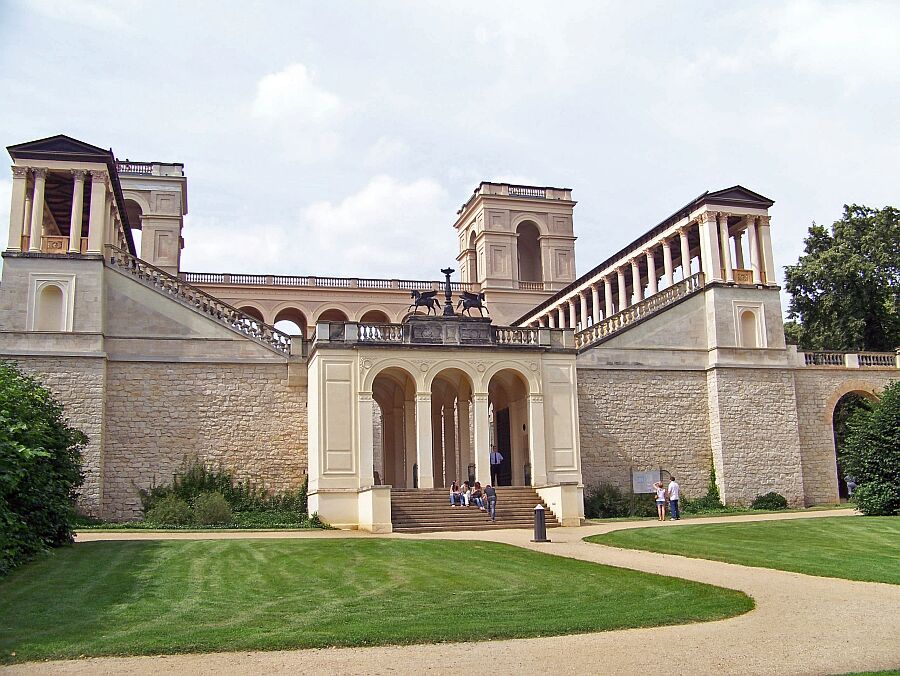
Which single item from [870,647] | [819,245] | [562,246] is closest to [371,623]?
[870,647]

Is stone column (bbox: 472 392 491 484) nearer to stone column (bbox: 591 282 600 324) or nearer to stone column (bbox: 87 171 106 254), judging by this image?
stone column (bbox: 87 171 106 254)

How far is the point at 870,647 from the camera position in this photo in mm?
8953

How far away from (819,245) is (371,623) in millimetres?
40546

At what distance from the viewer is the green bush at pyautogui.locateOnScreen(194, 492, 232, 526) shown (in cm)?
2672

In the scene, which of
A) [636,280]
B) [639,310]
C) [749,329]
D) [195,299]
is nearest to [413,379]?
[195,299]

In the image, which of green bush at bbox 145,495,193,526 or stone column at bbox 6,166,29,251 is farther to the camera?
stone column at bbox 6,166,29,251

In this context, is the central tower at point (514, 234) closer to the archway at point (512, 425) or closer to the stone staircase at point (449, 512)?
the archway at point (512, 425)

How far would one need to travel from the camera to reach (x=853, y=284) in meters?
42.7

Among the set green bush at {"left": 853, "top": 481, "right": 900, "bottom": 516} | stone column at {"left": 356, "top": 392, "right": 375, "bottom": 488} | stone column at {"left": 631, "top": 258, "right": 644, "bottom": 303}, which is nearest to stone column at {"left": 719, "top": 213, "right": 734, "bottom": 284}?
stone column at {"left": 631, "top": 258, "right": 644, "bottom": 303}

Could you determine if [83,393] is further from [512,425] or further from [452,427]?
[512,425]

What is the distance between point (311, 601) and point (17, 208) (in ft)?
77.1

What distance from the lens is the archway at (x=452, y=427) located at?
33.0 metres

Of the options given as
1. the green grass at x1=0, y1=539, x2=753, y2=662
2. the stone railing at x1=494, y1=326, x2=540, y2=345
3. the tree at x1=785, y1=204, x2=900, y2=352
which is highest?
the tree at x1=785, y1=204, x2=900, y2=352

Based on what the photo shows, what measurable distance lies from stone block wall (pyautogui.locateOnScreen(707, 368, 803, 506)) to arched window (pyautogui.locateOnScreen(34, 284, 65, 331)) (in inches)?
956
